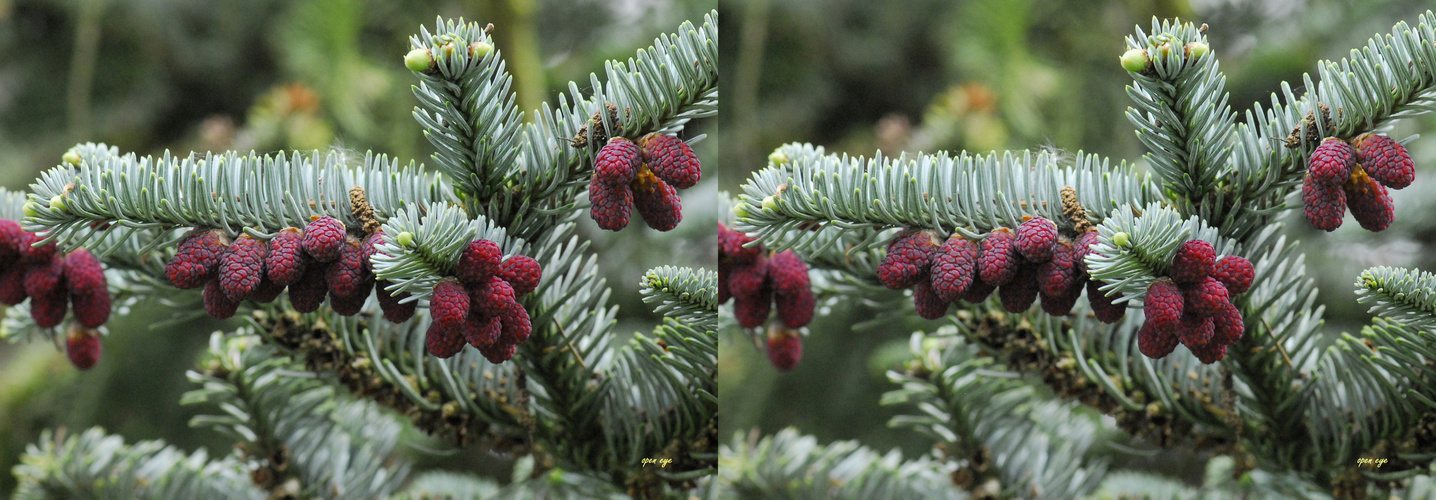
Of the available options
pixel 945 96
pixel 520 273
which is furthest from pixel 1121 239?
pixel 945 96

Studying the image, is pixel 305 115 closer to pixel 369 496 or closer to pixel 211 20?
pixel 369 496

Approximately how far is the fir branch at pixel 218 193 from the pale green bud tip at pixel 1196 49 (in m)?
0.37

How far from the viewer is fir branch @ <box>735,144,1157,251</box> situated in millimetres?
463

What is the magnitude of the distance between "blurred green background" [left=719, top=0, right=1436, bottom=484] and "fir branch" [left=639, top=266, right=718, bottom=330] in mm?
84

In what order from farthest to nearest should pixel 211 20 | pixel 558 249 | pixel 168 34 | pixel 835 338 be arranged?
pixel 211 20, pixel 168 34, pixel 835 338, pixel 558 249

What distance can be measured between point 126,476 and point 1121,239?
735 mm

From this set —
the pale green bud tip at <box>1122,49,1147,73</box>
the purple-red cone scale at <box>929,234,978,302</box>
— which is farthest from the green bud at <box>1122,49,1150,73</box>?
the purple-red cone scale at <box>929,234,978,302</box>

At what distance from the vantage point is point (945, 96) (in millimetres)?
1214

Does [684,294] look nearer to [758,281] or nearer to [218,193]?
[758,281]

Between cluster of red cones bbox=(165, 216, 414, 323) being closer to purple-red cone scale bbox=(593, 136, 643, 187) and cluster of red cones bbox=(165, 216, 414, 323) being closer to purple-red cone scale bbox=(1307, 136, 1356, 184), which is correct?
purple-red cone scale bbox=(593, 136, 643, 187)

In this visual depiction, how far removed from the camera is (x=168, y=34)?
56.2 inches

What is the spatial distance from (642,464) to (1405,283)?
0.41 m

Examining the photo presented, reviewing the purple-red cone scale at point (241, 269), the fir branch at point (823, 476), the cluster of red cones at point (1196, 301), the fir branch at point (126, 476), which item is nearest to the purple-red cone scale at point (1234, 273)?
the cluster of red cones at point (1196, 301)

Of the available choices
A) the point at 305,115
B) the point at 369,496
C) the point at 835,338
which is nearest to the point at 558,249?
the point at 369,496
